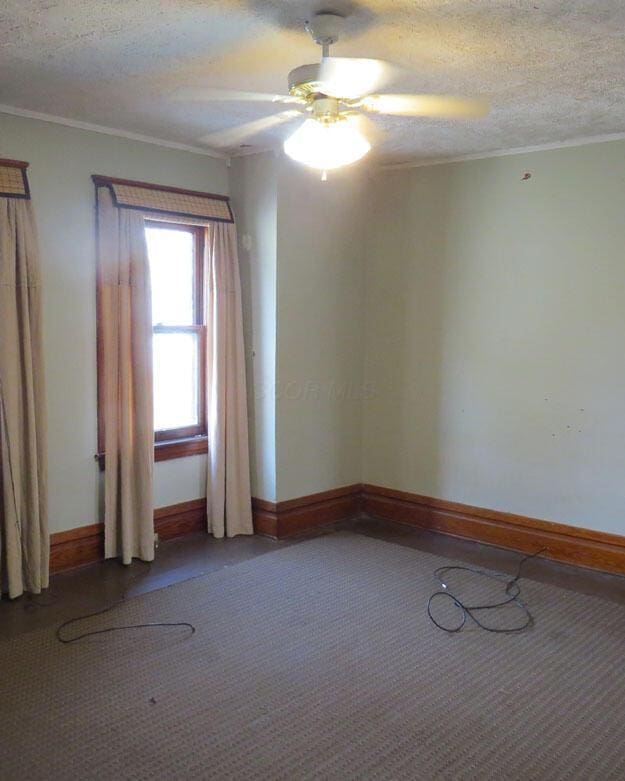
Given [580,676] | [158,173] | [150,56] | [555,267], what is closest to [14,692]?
[580,676]

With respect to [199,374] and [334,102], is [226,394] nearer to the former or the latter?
[199,374]

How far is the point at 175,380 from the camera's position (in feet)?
15.1

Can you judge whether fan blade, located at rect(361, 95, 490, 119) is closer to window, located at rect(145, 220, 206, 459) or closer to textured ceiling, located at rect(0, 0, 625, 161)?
textured ceiling, located at rect(0, 0, 625, 161)

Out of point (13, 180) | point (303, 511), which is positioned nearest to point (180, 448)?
point (303, 511)

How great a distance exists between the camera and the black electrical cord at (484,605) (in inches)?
134

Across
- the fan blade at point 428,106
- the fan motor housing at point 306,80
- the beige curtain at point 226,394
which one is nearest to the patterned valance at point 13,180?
the beige curtain at point 226,394

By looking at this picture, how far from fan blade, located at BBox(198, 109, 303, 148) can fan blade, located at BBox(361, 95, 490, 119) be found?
18.7 inches

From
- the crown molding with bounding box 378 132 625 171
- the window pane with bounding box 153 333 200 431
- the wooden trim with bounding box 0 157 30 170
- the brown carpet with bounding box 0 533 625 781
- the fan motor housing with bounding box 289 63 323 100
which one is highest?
the crown molding with bounding box 378 132 625 171

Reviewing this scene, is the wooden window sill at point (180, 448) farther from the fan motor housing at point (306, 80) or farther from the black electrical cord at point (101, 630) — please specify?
the fan motor housing at point (306, 80)

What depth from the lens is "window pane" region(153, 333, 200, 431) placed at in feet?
14.8

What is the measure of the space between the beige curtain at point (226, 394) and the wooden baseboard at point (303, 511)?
97mm

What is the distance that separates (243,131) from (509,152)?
170cm

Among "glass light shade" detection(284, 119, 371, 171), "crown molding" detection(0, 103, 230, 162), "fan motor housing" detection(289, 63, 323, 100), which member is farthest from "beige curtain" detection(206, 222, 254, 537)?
"fan motor housing" detection(289, 63, 323, 100)

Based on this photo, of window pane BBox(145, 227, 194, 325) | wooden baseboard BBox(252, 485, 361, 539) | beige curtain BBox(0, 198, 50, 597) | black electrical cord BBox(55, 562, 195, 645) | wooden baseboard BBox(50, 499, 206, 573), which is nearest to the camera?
black electrical cord BBox(55, 562, 195, 645)
